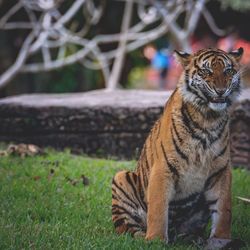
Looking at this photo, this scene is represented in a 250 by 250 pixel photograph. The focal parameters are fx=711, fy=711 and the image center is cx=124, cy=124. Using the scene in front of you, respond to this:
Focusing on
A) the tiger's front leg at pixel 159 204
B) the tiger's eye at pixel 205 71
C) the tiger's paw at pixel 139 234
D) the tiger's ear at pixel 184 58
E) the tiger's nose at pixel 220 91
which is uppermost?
the tiger's ear at pixel 184 58

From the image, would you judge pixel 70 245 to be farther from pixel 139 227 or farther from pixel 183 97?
pixel 183 97

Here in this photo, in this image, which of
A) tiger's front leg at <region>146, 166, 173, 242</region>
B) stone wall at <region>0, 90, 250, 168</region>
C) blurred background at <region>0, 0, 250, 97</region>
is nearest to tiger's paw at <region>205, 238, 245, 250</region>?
tiger's front leg at <region>146, 166, 173, 242</region>

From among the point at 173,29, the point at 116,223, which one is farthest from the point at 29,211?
the point at 173,29

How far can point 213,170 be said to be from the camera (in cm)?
559

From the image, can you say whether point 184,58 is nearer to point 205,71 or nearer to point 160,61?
point 205,71

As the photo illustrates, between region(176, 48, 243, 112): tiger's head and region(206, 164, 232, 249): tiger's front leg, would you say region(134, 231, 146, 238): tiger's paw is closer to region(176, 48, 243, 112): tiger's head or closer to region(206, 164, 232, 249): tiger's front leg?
region(206, 164, 232, 249): tiger's front leg

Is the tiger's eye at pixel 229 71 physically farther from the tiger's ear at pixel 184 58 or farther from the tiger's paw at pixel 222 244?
the tiger's paw at pixel 222 244

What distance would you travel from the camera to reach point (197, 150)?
555 cm

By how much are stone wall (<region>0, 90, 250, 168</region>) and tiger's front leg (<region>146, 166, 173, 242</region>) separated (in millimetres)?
3414

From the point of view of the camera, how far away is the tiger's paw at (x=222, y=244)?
544 centimetres

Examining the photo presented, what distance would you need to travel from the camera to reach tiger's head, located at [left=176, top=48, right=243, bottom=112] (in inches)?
213

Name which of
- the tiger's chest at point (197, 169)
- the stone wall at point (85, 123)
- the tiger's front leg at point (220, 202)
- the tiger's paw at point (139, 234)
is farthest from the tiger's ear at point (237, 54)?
the stone wall at point (85, 123)

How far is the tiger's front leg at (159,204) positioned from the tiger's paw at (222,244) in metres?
0.34

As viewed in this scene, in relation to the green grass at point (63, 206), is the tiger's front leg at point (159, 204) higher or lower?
higher
